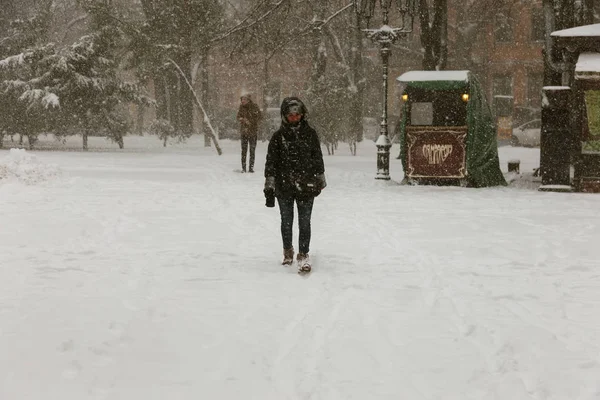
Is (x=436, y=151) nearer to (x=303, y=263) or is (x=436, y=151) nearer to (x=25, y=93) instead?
(x=303, y=263)

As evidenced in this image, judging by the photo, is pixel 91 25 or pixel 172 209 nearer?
pixel 172 209

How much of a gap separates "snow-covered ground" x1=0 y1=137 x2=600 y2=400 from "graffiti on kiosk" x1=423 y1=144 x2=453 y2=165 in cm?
420

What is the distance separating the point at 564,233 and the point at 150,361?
24.2 ft

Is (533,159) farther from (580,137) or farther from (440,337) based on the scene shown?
(440,337)

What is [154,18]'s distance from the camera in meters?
35.7

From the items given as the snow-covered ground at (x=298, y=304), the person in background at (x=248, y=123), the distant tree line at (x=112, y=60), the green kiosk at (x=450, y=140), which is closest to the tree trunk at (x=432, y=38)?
the distant tree line at (x=112, y=60)

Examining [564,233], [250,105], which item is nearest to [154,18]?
[250,105]

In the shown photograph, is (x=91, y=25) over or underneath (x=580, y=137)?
over

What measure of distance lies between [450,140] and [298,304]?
11894 mm

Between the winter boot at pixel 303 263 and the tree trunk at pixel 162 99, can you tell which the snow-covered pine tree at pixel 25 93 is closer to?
the tree trunk at pixel 162 99

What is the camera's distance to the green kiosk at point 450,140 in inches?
714

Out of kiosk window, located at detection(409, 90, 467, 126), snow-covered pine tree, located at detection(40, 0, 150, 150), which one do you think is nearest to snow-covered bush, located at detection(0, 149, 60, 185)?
kiosk window, located at detection(409, 90, 467, 126)

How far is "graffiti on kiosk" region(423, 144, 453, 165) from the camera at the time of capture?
18255 millimetres

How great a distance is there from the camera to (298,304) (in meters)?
6.96
